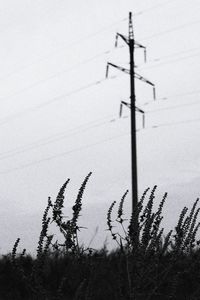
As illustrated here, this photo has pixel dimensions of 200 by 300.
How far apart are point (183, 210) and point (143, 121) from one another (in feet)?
57.1

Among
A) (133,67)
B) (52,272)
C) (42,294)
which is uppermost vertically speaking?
(133,67)

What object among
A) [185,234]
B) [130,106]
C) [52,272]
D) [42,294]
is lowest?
[42,294]

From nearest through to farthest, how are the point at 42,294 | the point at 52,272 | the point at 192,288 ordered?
the point at 42,294
the point at 192,288
the point at 52,272

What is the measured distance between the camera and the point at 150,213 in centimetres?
457

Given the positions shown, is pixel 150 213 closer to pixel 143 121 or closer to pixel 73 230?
pixel 73 230

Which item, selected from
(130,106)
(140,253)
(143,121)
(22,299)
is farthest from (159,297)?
(143,121)

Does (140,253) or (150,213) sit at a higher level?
(150,213)

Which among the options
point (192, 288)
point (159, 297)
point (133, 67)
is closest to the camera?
point (159, 297)

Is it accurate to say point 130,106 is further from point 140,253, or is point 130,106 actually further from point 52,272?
point 140,253

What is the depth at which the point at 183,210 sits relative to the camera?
479cm

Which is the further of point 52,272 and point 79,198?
point 52,272

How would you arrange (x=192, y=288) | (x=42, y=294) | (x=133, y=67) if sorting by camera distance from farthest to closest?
(x=133, y=67) → (x=192, y=288) → (x=42, y=294)

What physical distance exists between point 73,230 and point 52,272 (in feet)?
22.8

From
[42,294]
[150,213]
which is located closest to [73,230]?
[42,294]
